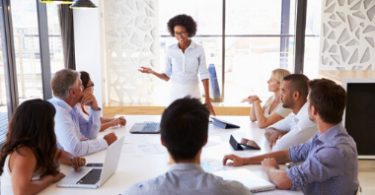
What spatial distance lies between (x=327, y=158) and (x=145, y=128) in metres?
1.52

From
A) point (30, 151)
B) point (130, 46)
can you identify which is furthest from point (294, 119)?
point (130, 46)

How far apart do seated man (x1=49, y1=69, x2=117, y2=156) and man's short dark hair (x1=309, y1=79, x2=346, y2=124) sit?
1305mm

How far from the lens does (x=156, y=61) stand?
5.49 meters

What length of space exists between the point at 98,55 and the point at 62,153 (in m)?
3.46

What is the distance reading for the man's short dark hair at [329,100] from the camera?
1.74 m

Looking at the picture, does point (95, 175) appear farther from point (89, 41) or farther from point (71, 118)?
point (89, 41)

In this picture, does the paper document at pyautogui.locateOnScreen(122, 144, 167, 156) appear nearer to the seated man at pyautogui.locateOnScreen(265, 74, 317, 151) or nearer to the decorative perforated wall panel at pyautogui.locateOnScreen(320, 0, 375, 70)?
the seated man at pyautogui.locateOnScreen(265, 74, 317, 151)

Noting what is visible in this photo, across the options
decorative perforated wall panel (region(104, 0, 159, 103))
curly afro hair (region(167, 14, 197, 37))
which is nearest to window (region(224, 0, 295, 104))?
decorative perforated wall panel (region(104, 0, 159, 103))

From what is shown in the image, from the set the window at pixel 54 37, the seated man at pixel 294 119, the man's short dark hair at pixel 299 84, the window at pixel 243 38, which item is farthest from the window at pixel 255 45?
the man's short dark hair at pixel 299 84

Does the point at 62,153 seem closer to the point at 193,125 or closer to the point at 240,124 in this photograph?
the point at 193,125

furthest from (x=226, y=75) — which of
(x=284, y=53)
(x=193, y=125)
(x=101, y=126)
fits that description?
(x=193, y=125)

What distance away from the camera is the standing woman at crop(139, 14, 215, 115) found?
13.1 ft

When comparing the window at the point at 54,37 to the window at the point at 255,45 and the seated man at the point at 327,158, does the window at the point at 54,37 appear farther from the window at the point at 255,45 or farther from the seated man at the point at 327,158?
the seated man at the point at 327,158

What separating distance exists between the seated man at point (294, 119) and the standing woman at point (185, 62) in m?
1.47
